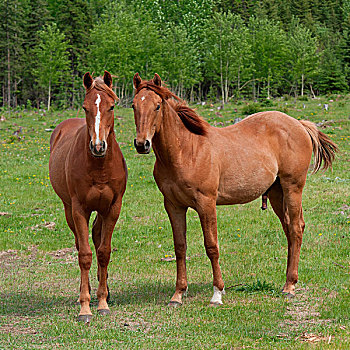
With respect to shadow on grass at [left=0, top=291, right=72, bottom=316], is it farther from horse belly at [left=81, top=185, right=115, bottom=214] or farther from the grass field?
horse belly at [left=81, top=185, right=115, bottom=214]

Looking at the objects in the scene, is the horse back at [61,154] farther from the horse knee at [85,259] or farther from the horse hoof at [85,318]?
the horse hoof at [85,318]

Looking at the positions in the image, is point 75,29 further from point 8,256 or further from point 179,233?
point 179,233

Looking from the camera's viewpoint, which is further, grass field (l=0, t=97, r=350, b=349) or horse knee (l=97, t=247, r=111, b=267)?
horse knee (l=97, t=247, r=111, b=267)

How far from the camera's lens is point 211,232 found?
651 centimetres

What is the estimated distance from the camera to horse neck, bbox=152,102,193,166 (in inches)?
252

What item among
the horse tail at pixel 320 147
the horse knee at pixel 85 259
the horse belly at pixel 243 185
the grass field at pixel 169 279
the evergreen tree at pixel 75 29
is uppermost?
the evergreen tree at pixel 75 29

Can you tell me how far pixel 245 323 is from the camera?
5609mm

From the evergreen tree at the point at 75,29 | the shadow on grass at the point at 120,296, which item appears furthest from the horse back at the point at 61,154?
the evergreen tree at the point at 75,29

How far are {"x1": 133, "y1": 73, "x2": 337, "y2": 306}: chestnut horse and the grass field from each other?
0.57 metres

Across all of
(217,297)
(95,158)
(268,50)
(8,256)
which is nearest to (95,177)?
(95,158)

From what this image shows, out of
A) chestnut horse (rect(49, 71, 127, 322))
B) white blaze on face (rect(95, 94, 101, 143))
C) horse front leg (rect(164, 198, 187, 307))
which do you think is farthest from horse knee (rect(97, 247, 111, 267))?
white blaze on face (rect(95, 94, 101, 143))

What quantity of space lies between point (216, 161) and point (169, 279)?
243 cm

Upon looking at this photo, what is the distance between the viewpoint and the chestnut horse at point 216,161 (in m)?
6.38

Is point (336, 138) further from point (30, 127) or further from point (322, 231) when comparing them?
point (30, 127)
